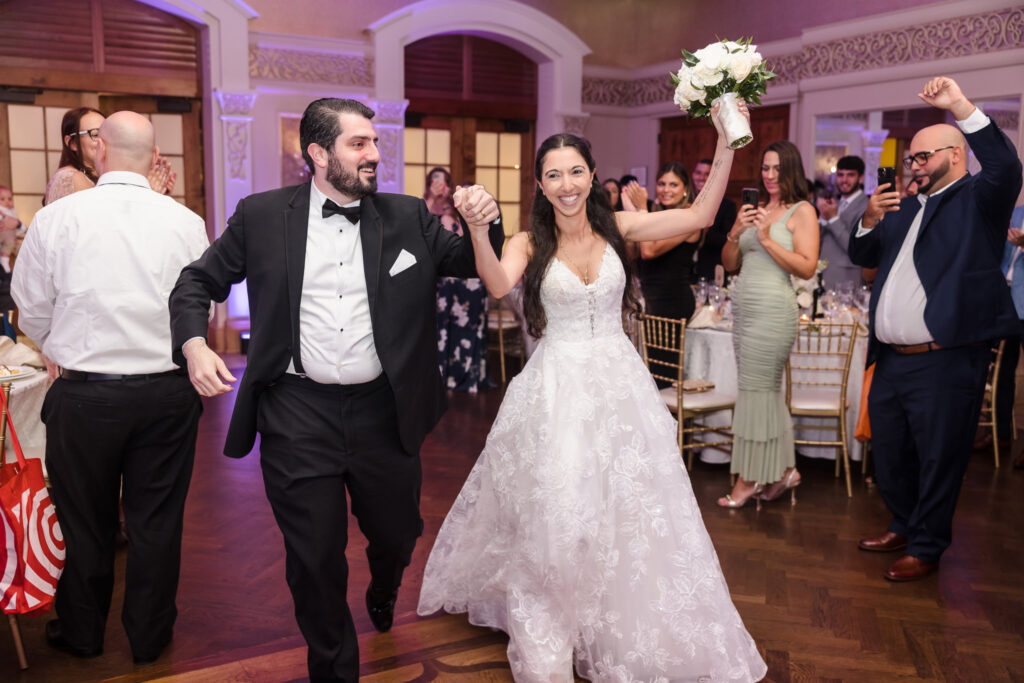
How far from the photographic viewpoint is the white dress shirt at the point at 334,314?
2465 mm

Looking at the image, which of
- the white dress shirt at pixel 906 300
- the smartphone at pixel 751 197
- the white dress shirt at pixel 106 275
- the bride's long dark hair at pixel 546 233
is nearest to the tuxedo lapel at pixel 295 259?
the white dress shirt at pixel 106 275

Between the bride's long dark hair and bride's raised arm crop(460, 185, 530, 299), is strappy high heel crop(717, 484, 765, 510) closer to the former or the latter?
the bride's long dark hair

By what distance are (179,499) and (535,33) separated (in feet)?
27.9

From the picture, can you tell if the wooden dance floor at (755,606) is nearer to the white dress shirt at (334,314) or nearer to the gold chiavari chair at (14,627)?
the gold chiavari chair at (14,627)

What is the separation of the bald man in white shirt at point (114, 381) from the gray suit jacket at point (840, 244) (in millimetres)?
5554

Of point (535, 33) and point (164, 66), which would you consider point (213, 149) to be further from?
point (535, 33)

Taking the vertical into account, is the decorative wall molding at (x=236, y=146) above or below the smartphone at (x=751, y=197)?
above

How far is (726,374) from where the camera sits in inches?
209

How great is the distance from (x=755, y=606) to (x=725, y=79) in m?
1.92

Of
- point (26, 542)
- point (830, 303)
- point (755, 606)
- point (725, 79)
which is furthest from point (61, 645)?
point (830, 303)

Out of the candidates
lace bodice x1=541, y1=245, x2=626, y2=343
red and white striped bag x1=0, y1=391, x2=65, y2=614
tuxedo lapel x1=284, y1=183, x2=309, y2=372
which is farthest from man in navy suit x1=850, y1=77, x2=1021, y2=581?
red and white striped bag x1=0, y1=391, x2=65, y2=614

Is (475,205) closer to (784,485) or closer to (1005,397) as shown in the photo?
(784,485)

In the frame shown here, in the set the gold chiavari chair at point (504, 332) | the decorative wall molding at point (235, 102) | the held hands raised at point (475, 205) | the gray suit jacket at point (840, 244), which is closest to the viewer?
the held hands raised at point (475, 205)

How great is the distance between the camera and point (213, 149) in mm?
8883
